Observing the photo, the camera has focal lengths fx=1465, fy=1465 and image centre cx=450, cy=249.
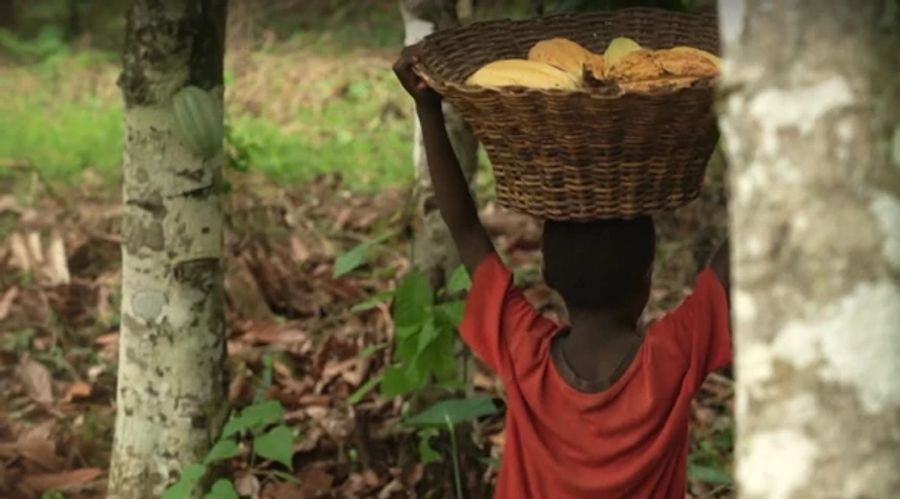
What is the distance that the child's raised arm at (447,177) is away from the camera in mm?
2805

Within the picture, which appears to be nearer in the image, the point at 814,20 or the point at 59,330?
the point at 814,20

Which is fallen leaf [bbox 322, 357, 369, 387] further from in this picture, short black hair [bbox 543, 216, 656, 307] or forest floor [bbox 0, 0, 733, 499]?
short black hair [bbox 543, 216, 656, 307]

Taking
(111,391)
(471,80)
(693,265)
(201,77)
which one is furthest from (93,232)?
(471,80)

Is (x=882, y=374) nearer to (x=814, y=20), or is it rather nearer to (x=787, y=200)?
(x=787, y=200)

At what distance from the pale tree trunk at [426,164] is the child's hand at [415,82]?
1.07 metres

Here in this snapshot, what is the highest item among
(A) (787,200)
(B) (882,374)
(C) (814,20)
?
(C) (814,20)

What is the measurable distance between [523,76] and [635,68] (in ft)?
0.66

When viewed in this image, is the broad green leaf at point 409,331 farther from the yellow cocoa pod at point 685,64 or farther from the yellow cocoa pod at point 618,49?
the yellow cocoa pod at point 685,64

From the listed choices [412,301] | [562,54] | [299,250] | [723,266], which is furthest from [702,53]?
[299,250]

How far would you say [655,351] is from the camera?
265 cm

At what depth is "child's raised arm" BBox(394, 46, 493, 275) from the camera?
110 inches

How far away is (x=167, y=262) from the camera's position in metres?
3.55

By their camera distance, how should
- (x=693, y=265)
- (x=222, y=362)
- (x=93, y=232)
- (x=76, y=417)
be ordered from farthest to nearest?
(x=93, y=232) → (x=693, y=265) → (x=76, y=417) → (x=222, y=362)

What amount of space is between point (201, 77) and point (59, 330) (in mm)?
2149
